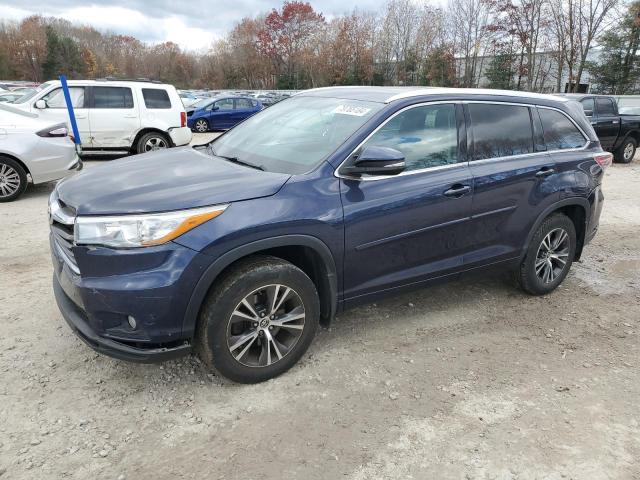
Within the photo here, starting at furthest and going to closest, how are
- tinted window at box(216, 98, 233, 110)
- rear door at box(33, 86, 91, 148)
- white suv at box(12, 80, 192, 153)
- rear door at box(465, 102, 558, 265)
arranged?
1. tinted window at box(216, 98, 233, 110)
2. white suv at box(12, 80, 192, 153)
3. rear door at box(33, 86, 91, 148)
4. rear door at box(465, 102, 558, 265)

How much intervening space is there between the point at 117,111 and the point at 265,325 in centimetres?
925

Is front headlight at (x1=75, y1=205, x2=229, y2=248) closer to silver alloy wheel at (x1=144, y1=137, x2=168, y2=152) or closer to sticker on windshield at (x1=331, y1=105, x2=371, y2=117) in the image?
sticker on windshield at (x1=331, y1=105, x2=371, y2=117)

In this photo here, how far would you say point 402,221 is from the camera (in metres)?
3.25

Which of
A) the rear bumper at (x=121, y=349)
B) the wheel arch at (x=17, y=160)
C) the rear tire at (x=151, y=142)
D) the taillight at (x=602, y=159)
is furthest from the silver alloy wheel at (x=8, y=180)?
the taillight at (x=602, y=159)

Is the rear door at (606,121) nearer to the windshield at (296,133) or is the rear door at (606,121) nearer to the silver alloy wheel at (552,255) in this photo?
the silver alloy wheel at (552,255)

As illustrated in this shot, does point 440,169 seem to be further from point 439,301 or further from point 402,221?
point 439,301

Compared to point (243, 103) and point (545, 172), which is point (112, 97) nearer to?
point (545, 172)

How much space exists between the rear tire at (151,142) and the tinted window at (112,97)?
2.39 ft

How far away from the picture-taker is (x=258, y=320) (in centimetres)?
290

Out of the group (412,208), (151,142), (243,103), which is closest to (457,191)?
(412,208)

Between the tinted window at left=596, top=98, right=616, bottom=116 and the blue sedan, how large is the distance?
39.0 ft

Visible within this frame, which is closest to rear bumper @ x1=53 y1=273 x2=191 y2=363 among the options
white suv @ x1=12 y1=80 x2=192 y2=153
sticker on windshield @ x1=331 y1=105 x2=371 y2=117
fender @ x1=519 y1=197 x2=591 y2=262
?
sticker on windshield @ x1=331 y1=105 x2=371 y2=117

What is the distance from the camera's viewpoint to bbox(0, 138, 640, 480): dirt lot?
97.3 inches

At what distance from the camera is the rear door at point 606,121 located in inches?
508
